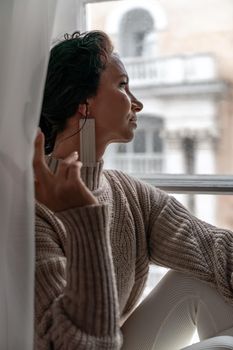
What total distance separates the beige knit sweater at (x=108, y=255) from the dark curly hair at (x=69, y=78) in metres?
0.13

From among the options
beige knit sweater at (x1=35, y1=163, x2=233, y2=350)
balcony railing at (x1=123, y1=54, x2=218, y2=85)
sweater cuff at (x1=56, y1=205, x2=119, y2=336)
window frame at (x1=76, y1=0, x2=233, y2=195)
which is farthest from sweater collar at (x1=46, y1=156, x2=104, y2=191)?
balcony railing at (x1=123, y1=54, x2=218, y2=85)

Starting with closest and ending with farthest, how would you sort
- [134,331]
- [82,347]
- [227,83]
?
[82,347] → [134,331] → [227,83]

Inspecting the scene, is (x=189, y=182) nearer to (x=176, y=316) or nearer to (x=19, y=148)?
(x=176, y=316)

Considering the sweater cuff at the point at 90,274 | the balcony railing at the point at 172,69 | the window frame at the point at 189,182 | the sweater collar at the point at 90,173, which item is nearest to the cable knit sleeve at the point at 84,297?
the sweater cuff at the point at 90,274

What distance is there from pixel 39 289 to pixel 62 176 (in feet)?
0.64

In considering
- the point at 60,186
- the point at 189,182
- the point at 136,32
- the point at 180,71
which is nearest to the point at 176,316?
the point at 189,182

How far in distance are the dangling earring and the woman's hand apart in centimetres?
16

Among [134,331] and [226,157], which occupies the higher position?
[226,157]

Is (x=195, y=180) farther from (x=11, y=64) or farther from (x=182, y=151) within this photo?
(x=11, y=64)

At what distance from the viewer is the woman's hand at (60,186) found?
0.79 meters

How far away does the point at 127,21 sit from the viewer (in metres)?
1.35

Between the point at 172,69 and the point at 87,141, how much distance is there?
1.50 ft

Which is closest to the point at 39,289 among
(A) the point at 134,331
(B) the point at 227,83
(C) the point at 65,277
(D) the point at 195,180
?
(C) the point at 65,277

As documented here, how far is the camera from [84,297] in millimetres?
780
